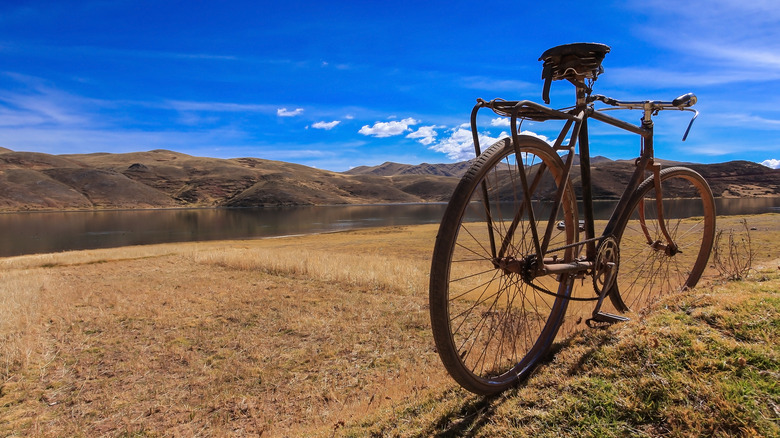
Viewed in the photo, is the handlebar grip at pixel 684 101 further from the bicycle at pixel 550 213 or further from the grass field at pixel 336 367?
the grass field at pixel 336 367

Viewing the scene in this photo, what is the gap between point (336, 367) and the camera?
16.2 feet

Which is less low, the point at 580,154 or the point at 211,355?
the point at 580,154

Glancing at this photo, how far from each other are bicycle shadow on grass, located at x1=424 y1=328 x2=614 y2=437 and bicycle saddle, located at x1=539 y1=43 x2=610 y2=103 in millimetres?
2034

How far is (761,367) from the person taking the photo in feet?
7.36

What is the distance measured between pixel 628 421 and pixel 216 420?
3.48 metres

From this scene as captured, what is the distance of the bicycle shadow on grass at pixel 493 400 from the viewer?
2602 millimetres

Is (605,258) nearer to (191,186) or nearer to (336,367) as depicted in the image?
(336,367)

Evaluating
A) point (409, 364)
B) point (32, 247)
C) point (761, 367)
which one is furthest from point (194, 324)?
point (32, 247)

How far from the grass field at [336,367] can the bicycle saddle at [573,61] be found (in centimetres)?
201

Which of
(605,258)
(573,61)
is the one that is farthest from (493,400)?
(573,61)

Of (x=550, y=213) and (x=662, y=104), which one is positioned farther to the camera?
(x=662, y=104)

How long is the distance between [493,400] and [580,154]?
6.81 ft

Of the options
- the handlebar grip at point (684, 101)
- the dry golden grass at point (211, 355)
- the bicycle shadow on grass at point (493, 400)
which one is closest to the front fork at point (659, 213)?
the handlebar grip at point (684, 101)

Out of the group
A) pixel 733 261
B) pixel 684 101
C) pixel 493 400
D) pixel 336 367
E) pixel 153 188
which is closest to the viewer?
pixel 493 400
